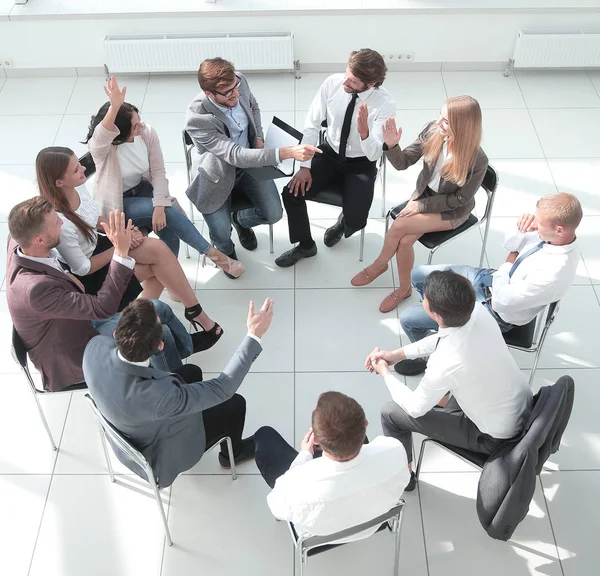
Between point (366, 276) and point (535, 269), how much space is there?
114 centimetres

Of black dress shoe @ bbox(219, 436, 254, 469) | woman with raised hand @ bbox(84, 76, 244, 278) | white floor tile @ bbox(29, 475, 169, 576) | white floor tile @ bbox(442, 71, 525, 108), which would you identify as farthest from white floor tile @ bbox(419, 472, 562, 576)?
white floor tile @ bbox(442, 71, 525, 108)

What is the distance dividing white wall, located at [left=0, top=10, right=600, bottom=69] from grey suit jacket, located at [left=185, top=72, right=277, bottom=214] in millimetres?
1793

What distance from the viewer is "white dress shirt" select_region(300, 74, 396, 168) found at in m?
3.61

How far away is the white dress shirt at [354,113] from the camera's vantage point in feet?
11.9

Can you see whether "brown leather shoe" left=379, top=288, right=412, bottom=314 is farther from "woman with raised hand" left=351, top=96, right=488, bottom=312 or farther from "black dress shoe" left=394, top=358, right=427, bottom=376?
"black dress shoe" left=394, top=358, right=427, bottom=376

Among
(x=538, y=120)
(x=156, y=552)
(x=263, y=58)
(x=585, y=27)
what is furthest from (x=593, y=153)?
(x=156, y=552)

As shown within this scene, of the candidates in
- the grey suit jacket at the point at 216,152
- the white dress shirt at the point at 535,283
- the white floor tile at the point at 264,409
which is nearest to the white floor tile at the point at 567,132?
the white dress shirt at the point at 535,283

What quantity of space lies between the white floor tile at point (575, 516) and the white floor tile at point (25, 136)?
12.6 ft

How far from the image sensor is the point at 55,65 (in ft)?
17.7

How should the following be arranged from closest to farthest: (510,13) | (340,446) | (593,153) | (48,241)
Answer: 1. (340,446)
2. (48,241)
3. (593,153)
4. (510,13)

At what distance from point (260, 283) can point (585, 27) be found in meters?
3.33

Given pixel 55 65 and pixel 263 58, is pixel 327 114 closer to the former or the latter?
pixel 263 58


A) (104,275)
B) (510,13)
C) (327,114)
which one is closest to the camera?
(104,275)

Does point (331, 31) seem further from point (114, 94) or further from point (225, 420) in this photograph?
point (225, 420)
